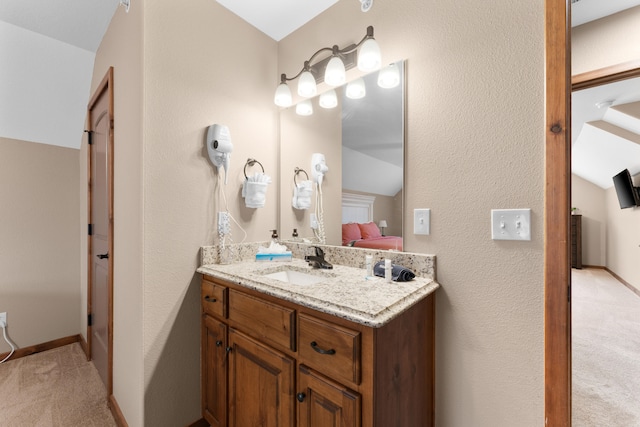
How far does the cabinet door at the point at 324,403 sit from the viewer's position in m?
0.86

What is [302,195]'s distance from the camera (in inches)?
74.7

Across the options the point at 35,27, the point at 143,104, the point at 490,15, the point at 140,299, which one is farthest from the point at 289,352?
the point at 35,27

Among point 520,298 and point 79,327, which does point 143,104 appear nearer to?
point 520,298

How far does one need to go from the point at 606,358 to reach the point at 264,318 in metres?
2.85

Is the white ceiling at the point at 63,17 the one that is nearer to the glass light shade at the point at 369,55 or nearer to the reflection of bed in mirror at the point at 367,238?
the glass light shade at the point at 369,55

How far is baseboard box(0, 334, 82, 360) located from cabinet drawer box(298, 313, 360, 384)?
9.35 feet

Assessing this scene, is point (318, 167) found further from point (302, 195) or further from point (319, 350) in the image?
point (319, 350)

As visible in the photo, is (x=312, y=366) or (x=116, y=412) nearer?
(x=312, y=366)

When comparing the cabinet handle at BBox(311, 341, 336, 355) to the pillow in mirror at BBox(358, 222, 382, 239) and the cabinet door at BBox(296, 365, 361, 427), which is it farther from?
the pillow in mirror at BBox(358, 222, 382, 239)

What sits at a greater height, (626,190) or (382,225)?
(626,190)

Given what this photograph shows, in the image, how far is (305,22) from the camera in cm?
185

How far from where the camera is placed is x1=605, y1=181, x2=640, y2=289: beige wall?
3846 millimetres

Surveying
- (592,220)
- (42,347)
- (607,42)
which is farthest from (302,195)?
(592,220)

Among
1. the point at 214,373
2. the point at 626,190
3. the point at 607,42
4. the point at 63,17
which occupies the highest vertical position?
the point at 63,17
